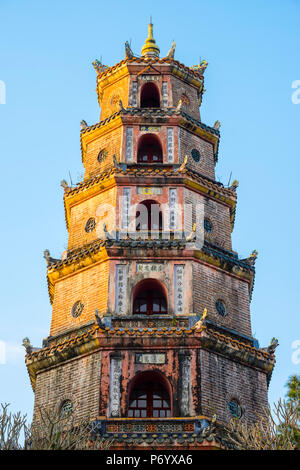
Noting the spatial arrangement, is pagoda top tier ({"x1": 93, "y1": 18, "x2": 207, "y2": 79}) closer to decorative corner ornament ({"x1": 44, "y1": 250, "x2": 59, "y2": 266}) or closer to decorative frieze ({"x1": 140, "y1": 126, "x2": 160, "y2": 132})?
decorative frieze ({"x1": 140, "y1": 126, "x2": 160, "y2": 132})

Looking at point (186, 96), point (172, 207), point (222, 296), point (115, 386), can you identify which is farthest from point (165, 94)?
point (115, 386)

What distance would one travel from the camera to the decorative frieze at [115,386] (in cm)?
2377

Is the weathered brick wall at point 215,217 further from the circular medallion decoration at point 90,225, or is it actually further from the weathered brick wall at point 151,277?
the circular medallion decoration at point 90,225

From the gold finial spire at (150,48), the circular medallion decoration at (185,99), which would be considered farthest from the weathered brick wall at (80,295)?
the gold finial spire at (150,48)

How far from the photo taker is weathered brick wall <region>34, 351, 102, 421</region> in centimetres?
2418

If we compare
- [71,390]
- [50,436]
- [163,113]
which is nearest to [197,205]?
[163,113]

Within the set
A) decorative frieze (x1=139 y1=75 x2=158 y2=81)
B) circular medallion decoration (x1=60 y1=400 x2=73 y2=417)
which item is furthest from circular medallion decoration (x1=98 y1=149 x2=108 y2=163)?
circular medallion decoration (x1=60 y1=400 x2=73 y2=417)

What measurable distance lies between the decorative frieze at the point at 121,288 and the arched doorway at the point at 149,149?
5.31 m

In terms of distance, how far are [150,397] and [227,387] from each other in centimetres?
222

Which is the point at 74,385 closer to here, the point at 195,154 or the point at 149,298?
the point at 149,298

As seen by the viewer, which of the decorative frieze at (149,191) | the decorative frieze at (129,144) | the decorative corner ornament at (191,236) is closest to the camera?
the decorative corner ornament at (191,236)

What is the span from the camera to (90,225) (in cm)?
2925

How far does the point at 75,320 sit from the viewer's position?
26.8 meters
